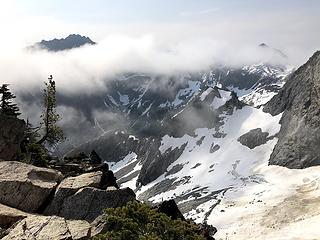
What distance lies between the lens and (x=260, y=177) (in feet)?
524

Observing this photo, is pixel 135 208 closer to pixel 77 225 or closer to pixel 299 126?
pixel 77 225

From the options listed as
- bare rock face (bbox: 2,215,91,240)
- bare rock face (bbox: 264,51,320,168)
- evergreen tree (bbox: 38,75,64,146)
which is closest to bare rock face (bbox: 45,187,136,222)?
bare rock face (bbox: 2,215,91,240)

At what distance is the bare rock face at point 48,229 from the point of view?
26719 millimetres

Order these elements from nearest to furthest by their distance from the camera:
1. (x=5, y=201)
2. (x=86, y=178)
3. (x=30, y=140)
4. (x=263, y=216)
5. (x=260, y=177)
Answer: (x=5, y=201), (x=86, y=178), (x=30, y=140), (x=263, y=216), (x=260, y=177)

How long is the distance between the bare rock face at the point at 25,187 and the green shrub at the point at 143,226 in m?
9.63

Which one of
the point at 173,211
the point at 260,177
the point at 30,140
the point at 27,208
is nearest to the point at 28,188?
the point at 27,208

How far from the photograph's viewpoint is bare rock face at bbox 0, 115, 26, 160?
4591cm

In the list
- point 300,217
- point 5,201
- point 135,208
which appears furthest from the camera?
point 300,217

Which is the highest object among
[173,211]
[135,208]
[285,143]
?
[135,208]

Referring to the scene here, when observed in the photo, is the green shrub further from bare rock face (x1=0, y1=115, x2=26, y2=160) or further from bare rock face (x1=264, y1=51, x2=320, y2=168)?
bare rock face (x1=264, y1=51, x2=320, y2=168)

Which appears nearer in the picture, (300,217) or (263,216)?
(300,217)

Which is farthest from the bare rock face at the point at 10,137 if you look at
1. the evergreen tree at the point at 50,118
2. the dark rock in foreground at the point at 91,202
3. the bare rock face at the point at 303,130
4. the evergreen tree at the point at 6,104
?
the bare rock face at the point at 303,130

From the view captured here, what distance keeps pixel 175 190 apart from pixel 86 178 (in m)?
148

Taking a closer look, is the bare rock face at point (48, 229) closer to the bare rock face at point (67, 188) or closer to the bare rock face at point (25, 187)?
the bare rock face at point (67, 188)
